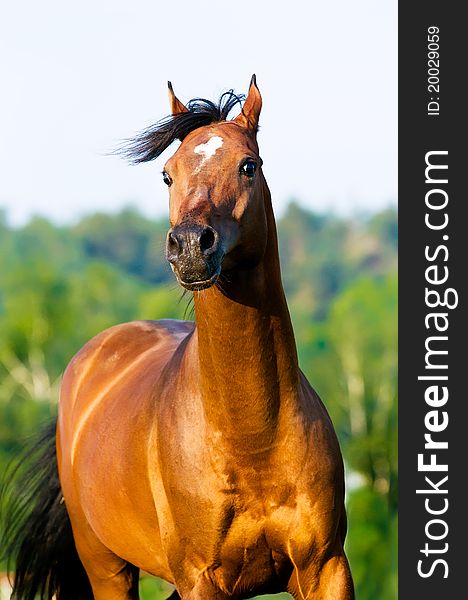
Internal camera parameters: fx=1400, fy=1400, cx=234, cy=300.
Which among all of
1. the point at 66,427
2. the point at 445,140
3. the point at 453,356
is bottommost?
the point at 66,427

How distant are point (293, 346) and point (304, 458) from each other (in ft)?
1.59

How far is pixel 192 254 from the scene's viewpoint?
522 centimetres

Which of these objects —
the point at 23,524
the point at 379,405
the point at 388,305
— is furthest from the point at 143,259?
the point at 23,524

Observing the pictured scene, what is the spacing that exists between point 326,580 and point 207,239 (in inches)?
69.1

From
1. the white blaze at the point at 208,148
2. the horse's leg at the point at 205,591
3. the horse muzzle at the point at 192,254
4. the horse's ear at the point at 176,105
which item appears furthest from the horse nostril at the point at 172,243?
the horse's leg at the point at 205,591

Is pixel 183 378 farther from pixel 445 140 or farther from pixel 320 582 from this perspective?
pixel 445 140

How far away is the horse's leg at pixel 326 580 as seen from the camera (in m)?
6.11

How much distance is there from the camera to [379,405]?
44125 mm

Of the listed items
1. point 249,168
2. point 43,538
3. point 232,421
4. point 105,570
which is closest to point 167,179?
point 249,168

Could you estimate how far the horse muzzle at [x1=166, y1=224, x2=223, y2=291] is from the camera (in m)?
5.22

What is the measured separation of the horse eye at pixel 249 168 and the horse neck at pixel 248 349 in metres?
A: 0.23

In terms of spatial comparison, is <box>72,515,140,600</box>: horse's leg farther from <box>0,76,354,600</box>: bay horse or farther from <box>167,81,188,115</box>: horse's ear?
<box>167,81,188,115</box>: horse's ear

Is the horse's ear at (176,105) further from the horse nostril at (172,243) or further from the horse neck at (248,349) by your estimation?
the horse nostril at (172,243)

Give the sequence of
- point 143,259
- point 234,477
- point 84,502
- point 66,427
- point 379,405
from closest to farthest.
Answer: point 234,477 < point 84,502 < point 66,427 < point 379,405 < point 143,259
